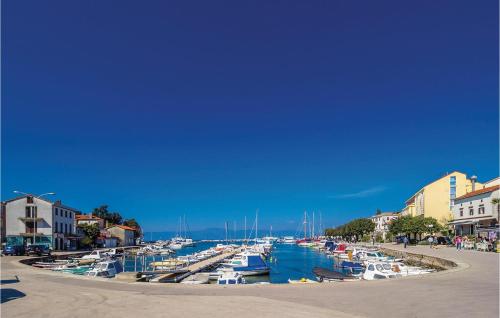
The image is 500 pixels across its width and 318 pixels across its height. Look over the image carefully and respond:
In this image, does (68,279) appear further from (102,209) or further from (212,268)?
(102,209)

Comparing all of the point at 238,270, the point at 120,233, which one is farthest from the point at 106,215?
the point at 238,270

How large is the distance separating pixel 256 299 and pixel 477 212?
227 feet

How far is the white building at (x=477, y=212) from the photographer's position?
214 feet

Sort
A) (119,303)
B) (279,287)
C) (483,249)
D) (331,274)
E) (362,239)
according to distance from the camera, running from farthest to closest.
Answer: (362,239), (483,249), (331,274), (279,287), (119,303)

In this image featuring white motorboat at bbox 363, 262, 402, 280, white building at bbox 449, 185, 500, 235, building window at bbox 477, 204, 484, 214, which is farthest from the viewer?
building window at bbox 477, 204, 484, 214

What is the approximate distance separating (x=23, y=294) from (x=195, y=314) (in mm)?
9919

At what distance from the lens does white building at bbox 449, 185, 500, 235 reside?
65250 millimetres

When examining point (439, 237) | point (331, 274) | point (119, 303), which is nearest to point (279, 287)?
point (119, 303)

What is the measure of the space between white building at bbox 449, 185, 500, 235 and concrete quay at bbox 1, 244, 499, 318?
→ 49.8 meters

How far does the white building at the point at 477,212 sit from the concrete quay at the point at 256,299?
164ft

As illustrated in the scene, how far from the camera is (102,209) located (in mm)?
153500

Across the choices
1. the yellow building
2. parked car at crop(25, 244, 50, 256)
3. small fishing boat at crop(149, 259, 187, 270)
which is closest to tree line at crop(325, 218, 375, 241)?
the yellow building

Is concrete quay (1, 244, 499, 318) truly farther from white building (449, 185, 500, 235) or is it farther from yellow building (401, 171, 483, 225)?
yellow building (401, 171, 483, 225)

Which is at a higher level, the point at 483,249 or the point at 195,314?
the point at 195,314
